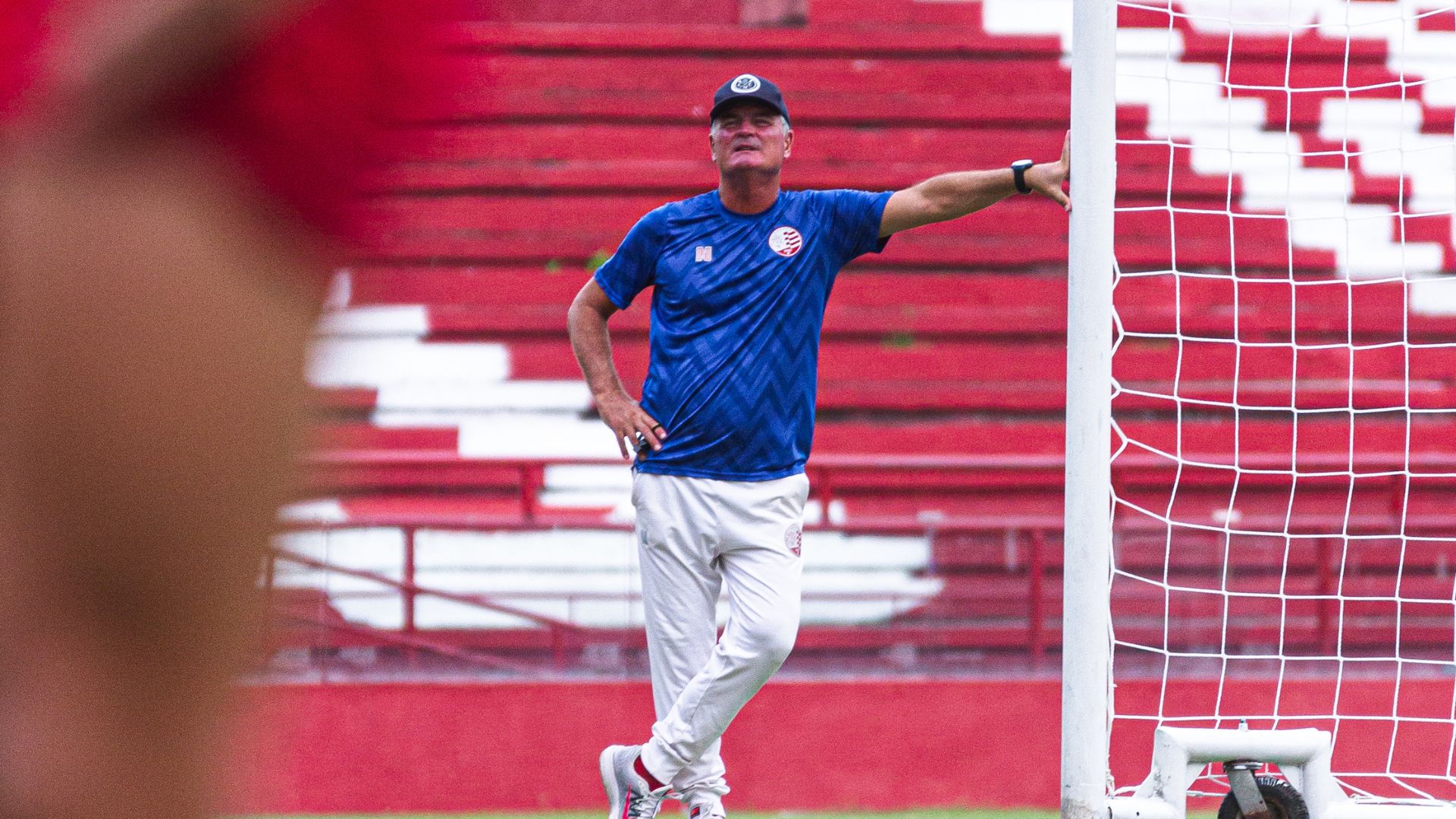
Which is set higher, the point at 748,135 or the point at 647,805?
the point at 748,135

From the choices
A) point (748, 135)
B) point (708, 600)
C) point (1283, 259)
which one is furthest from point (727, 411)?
Answer: point (1283, 259)

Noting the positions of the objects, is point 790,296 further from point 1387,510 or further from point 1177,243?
point 1177,243

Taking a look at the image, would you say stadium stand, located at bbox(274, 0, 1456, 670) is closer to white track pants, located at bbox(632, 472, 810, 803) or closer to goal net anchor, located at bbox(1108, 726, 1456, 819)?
white track pants, located at bbox(632, 472, 810, 803)

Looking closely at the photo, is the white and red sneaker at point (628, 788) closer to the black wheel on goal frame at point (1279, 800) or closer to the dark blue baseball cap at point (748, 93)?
the black wheel on goal frame at point (1279, 800)

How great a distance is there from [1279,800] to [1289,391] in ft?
15.0

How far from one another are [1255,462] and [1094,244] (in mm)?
3857

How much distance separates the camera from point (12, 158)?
1.38ft

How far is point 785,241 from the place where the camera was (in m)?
2.92

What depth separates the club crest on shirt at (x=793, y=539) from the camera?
2.88m

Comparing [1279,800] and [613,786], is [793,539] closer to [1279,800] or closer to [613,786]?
[613,786]

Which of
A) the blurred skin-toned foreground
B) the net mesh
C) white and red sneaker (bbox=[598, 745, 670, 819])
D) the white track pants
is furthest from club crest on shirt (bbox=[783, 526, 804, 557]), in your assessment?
the net mesh

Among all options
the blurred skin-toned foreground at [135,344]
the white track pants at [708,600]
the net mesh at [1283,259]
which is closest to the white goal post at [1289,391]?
the net mesh at [1283,259]

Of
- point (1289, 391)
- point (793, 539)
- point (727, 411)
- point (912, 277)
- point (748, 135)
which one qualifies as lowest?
point (793, 539)

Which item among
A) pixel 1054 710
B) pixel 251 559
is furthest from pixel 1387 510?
pixel 251 559
